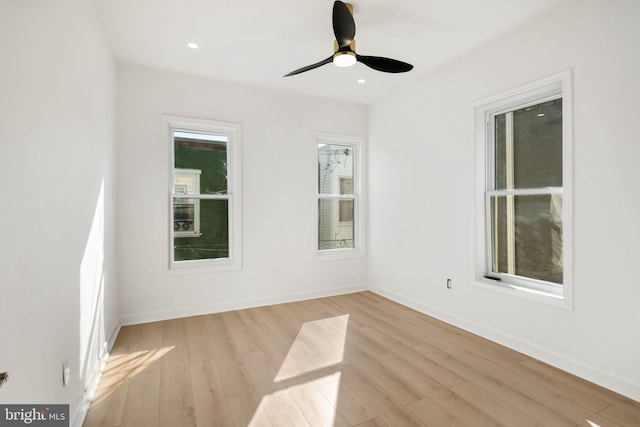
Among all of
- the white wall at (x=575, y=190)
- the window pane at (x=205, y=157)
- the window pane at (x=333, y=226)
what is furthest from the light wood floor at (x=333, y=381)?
the window pane at (x=205, y=157)

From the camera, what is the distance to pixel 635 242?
212 cm

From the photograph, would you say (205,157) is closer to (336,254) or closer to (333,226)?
(333,226)

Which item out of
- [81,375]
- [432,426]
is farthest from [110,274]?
[432,426]

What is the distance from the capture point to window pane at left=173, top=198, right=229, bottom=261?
384 centimetres

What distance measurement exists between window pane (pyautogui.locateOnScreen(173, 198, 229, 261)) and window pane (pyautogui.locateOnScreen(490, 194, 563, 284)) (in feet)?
10.2

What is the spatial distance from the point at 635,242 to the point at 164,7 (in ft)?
12.6

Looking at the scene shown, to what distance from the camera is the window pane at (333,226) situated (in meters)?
4.69

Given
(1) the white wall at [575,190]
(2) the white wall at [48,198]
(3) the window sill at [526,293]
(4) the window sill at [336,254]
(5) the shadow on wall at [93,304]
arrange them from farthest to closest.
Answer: (4) the window sill at [336,254] → (3) the window sill at [526,293] → (1) the white wall at [575,190] → (5) the shadow on wall at [93,304] → (2) the white wall at [48,198]

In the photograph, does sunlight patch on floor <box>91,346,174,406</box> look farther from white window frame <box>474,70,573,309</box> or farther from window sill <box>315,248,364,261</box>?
white window frame <box>474,70,573,309</box>

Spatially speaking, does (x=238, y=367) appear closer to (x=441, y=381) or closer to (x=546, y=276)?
(x=441, y=381)

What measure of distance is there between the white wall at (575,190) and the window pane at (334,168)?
890 millimetres

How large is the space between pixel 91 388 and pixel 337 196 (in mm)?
3475

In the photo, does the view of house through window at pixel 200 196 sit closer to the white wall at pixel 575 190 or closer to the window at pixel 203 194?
the window at pixel 203 194

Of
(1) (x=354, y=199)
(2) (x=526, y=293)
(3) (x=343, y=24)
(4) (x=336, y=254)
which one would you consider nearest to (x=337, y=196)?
(1) (x=354, y=199)
